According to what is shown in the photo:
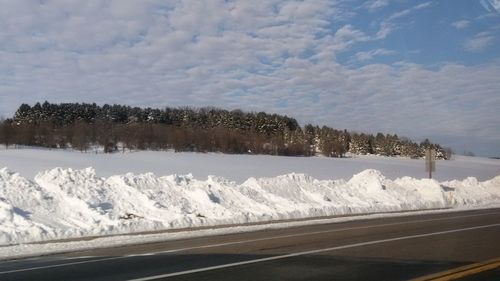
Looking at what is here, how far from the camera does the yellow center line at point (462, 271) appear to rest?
8.57 meters

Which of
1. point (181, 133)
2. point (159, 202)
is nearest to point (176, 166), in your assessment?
point (181, 133)

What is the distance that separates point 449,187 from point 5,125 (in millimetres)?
89045

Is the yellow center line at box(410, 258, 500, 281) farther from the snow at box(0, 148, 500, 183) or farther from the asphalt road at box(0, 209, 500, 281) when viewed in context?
the snow at box(0, 148, 500, 183)

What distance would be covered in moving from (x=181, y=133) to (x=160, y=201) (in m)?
92.6

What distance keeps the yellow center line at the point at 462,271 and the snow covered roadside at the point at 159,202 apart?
824 centimetres

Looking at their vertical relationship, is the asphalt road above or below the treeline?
below

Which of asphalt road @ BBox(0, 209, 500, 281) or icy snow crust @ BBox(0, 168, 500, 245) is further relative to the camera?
icy snow crust @ BBox(0, 168, 500, 245)

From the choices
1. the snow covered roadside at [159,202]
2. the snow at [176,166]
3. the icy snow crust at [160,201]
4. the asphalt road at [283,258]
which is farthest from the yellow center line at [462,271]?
the snow at [176,166]

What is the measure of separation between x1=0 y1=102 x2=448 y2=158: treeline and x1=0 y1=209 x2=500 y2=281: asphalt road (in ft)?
294

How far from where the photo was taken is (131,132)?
111m

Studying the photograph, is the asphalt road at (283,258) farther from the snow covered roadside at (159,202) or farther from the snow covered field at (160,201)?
the snow covered field at (160,201)

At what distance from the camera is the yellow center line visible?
8570 mm

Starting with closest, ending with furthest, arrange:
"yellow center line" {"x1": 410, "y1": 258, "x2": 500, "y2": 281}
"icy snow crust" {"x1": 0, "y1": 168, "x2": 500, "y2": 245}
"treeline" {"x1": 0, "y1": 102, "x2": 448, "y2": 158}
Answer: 1. "yellow center line" {"x1": 410, "y1": 258, "x2": 500, "y2": 281}
2. "icy snow crust" {"x1": 0, "y1": 168, "x2": 500, "y2": 245}
3. "treeline" {"x1": 0, "y1": 102, "x2": 448, "y2": 158}

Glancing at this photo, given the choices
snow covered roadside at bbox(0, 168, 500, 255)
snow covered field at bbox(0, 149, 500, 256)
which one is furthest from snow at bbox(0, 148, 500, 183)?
snow covered roadside at bbox(0, 168, 500, 255)
